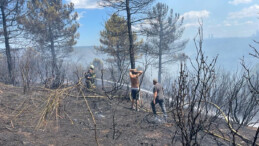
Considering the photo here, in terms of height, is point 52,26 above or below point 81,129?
above

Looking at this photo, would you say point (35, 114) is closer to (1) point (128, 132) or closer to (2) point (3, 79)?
(1) point (128, 132)

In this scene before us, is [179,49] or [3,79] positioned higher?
[179,49]

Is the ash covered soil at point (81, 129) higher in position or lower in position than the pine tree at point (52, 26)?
lower

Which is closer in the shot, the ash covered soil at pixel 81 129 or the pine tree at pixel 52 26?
the ash covered soil at pixel 81 129

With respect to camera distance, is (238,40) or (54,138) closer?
(54,138)

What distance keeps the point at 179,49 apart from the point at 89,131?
21274 millimetres

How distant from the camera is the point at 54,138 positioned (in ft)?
15.9

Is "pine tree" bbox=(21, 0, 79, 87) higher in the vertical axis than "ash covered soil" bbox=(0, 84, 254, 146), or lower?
higher

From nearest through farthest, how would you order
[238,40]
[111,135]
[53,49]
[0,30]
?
[111,135] → [0,30] → [53,49] → [238,40]

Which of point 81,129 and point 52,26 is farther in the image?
point 52,26

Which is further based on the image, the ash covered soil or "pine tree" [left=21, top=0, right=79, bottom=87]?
"pine tree" [left=21, top=0, right=79, bottom=87]

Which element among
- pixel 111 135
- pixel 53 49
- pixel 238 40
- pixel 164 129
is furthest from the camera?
pixel 238 40

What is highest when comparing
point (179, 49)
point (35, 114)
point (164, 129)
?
point (179, 49)

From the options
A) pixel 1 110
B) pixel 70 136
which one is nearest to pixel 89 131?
pixel 70 136
